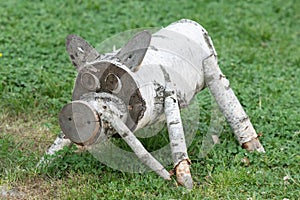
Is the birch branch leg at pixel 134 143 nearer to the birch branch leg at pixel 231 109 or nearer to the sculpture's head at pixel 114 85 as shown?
the sculpture's head at pixel 114 85

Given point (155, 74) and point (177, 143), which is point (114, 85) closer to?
point (155, 74)

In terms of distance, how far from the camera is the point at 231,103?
5.07 metres

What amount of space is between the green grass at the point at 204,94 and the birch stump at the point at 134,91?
0.34 m

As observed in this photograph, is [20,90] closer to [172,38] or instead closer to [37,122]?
[37,122]

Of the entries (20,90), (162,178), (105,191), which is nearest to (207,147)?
(162,178)

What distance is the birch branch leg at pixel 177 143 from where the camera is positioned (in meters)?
4.36

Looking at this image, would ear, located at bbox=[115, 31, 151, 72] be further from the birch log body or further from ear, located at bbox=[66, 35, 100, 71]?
ear, located at bbox=[66, 35, 100, 71]

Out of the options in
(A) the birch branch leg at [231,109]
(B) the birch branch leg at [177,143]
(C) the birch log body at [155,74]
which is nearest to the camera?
(C) the birch log body at [155,74]

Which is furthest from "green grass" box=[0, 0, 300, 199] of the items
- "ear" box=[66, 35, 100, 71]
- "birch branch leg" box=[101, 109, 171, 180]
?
"ear" box=[66, 35, 100, 71]

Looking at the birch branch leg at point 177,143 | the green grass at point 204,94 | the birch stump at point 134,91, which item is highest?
the birch stump at point 134,91

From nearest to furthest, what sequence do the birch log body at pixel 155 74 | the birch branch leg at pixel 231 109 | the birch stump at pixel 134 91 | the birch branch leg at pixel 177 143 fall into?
the birch stump at pixel 134 91 → the birch log body at pixel 155 74 → the birch branch leg at pixel 177 143 → the birch branch leg at pixel 231 109

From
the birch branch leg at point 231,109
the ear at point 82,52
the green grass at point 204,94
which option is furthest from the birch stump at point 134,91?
the green grass at point 204,94

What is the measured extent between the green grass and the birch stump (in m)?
0.34

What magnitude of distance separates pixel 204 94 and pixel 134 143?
6.46 feet
